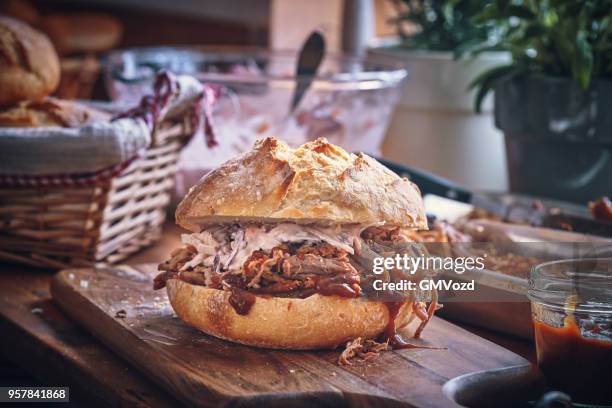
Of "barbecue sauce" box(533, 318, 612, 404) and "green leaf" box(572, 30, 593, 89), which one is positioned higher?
"green leaf" box(572, 30, 593, 89)

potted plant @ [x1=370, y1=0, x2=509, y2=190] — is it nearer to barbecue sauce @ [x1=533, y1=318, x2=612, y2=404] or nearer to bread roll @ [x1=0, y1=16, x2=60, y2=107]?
bread roll @ [x1=0, y1=16, x2=60, y2=107]

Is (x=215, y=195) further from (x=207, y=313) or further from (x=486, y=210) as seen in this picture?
(x=486, y=210)

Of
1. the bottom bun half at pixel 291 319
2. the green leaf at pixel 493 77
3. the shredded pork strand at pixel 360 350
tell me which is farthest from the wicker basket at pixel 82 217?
the green leaf at pixel 493 77

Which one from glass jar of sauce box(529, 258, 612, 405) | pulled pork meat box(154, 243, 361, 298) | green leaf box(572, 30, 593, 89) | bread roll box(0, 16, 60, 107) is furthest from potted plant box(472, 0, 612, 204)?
bread roll box(0, 16, 60, 107)

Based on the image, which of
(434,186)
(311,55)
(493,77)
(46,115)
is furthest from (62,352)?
(493,77)

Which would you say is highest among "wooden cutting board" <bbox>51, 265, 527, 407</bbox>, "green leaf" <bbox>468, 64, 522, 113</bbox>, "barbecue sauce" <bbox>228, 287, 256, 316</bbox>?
"green leaf" <bbox>468, 64, 522, 113</bbox>

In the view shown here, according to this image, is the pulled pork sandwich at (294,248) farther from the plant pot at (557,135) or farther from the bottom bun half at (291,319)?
the plant pot at (557,135)

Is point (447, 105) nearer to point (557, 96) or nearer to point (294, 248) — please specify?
point (557, 96)
